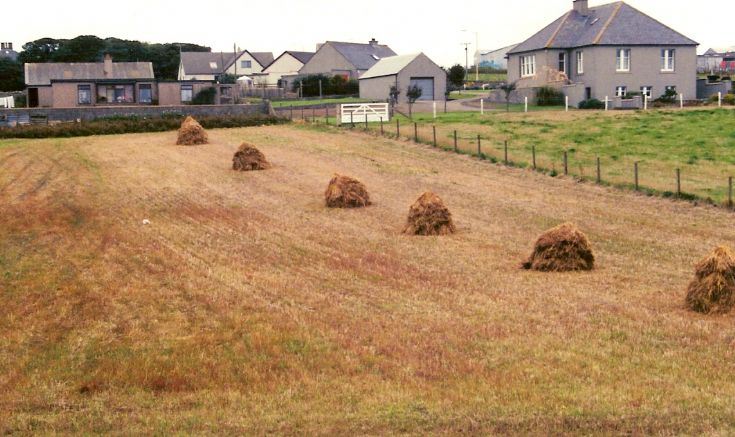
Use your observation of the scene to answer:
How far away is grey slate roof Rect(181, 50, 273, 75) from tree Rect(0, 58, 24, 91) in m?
23.0

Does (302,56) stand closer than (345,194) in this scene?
No

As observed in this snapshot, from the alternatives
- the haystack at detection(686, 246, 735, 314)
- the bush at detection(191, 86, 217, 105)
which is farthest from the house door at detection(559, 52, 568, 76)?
the haystack at detection(686, 246, 735, 314)

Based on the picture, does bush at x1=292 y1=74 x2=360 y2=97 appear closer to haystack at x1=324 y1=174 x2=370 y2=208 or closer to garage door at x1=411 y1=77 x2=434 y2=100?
garage door at x1=411 y1=77 x2=434 y2=100

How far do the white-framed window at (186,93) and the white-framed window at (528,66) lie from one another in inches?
1249

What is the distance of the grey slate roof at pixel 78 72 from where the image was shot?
99.9 meters

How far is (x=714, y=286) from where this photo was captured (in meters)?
15.6

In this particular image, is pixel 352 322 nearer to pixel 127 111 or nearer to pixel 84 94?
pixel 127 111

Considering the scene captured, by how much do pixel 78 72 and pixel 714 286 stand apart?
95001mm

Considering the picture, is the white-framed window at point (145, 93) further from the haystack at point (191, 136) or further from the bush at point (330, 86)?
the haystack at point (191, 136)

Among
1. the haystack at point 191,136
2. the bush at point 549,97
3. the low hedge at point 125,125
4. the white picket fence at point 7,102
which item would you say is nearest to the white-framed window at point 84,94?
the white picket fence at point 7,102

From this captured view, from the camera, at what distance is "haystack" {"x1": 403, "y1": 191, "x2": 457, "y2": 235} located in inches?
985

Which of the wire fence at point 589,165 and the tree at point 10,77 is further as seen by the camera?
the tree at point 10,77

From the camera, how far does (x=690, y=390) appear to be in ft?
37.9

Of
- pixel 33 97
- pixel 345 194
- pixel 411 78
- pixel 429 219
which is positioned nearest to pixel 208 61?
pixel 33 97
